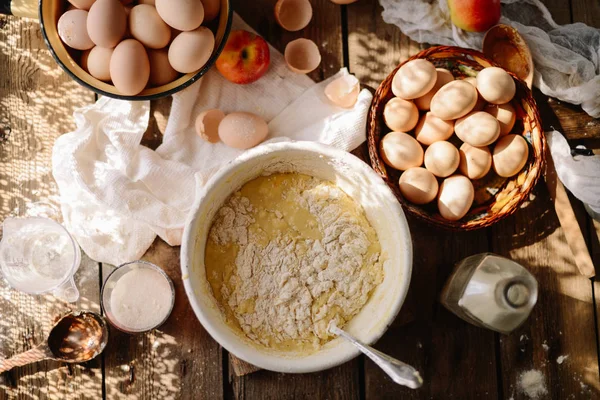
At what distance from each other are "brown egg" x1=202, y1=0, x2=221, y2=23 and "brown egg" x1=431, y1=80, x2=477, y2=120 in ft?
1.40

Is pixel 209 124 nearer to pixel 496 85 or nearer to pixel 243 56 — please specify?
pixel 243 56

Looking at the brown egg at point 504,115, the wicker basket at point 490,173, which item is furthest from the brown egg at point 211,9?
the brown egg at point 504,115

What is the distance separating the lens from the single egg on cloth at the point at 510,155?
1.00 m

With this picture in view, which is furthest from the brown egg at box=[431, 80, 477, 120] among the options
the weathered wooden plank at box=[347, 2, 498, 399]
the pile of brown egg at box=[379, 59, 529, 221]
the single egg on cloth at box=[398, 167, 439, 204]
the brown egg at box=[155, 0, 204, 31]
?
the brown egg at box=[155, 0, 204, 31]

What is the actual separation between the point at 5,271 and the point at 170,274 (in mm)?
306

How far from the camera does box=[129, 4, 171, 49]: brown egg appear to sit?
940mm

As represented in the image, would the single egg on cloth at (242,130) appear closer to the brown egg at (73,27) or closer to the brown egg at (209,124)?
the brown egg at (209,124)

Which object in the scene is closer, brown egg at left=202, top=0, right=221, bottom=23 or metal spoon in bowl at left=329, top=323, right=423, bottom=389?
metal spoon in bowl at left=329, top=323, right=423, bottom=389

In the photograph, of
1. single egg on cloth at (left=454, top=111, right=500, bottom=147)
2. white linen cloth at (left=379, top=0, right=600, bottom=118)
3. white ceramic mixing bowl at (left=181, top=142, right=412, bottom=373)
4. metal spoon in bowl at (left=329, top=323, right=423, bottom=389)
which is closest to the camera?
metal spoon in bowl at (left=329, top=323, right=423, bottom=389)

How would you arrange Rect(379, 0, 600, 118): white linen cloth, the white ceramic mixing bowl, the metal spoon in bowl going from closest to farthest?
the metal spoon in bowl
the white ceramic mixing bowl
Rect(379, 0, 600, 118): white linen cloth

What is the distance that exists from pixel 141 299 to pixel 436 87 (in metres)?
0.69

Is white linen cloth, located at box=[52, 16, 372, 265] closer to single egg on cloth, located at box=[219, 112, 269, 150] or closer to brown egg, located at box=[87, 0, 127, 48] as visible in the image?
single egg on cloth, located at box=[219, 112, 269, 150]

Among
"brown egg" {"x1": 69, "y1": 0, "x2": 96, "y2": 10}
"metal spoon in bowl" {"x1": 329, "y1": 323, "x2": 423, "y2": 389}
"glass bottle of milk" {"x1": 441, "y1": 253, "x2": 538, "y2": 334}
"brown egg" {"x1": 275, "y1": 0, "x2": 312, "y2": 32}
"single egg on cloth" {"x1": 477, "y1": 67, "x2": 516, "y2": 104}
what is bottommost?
"glass bottle of milk" {"x1": 441, "y1": 253, "x2": 538, "y2": 334}

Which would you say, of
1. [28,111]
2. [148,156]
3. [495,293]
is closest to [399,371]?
[495,293]
